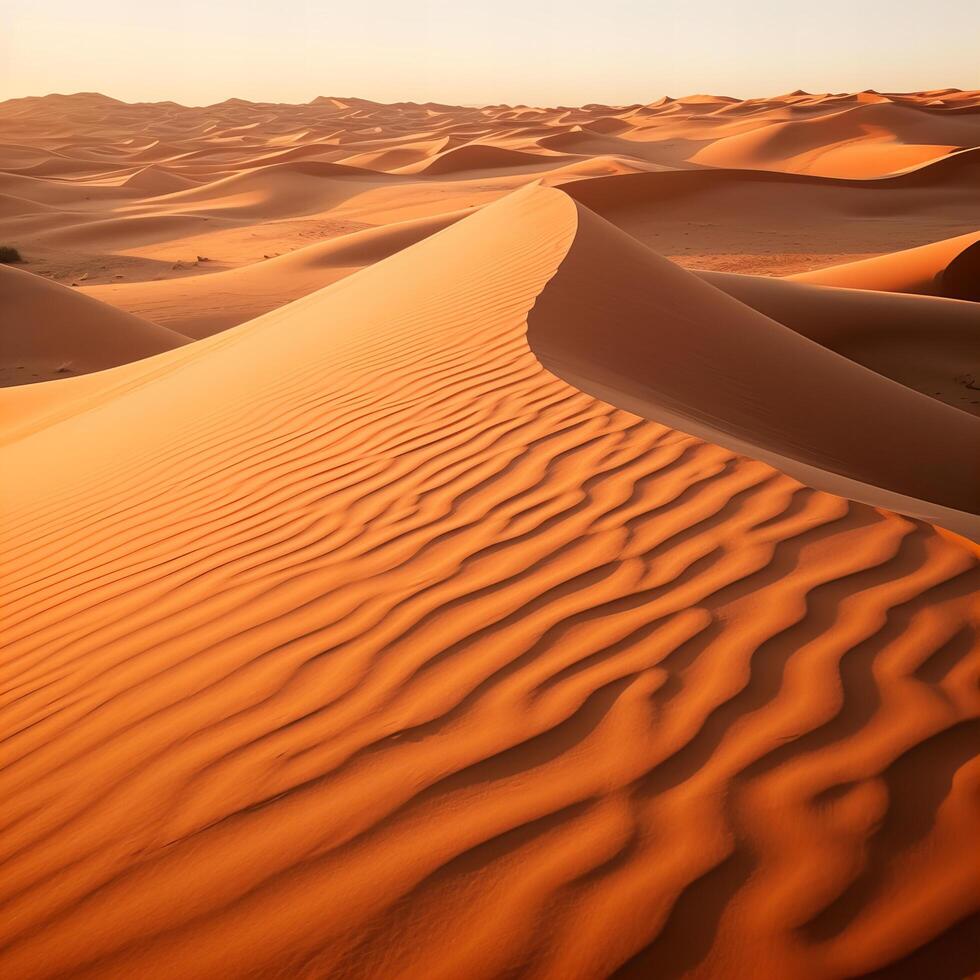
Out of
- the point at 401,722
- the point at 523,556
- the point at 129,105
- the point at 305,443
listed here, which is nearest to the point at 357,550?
the point at 523,556

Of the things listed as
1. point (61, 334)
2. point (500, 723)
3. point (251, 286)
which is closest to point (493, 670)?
point (500, 723)

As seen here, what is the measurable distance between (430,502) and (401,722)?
122 cm

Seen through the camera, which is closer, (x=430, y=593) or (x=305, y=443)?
(x=430, y=593)

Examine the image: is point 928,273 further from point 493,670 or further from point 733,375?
point 493,670

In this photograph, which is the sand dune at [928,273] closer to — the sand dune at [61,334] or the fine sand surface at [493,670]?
the fine sand surface at [493,670]

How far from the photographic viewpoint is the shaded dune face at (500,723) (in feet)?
5.05

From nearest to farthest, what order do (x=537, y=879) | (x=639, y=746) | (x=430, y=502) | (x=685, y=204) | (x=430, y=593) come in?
(x=537, y=879), (x=639, y=746), (x=430, y=593), (x=430, y=502), (x=685, y=204)

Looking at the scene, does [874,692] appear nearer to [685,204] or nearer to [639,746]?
[639,746]

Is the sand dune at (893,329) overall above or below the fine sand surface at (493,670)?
below

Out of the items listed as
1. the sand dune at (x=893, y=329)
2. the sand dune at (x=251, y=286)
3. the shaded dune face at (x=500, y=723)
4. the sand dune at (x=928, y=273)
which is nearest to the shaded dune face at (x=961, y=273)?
the sand dune at (x=928, y=273)

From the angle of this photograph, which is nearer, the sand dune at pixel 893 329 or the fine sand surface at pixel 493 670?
the fine sand surface at pixel 493 670

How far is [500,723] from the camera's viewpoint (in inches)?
77.7

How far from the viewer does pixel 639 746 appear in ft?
6.09

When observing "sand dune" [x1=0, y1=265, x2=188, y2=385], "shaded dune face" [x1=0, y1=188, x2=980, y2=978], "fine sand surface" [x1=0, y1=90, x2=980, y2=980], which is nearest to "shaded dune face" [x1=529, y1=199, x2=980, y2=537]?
"fine sand surface" [x1=0, y1=90, x2=980, y2=980]
